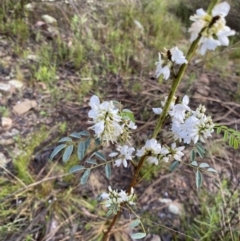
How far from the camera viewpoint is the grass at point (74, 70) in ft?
4.57

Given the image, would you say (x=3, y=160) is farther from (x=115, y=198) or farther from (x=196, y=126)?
(x=196, y=126)

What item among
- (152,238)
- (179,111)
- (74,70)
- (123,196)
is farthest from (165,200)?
(74,70)

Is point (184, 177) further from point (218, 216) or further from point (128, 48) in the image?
point (128, 48)

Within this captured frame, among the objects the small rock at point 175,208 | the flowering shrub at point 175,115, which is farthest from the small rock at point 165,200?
the flowering shrub at point 175,115

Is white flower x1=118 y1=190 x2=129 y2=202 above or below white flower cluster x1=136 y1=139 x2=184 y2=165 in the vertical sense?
below

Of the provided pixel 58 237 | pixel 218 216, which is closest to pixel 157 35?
pixel 218 216

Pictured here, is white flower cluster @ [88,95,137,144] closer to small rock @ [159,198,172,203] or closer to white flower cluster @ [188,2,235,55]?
white flower cluster @ [188,2,235,55]

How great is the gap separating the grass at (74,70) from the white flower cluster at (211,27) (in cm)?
87

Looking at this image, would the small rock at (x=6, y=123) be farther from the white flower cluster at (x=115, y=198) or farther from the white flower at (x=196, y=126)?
the white flower at (x=196, y=126)

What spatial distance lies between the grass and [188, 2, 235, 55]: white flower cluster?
2.86 ft

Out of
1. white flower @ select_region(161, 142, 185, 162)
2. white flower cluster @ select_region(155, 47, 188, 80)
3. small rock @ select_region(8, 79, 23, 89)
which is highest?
white flower cluster @ select_region(155, 47, 188, 80)

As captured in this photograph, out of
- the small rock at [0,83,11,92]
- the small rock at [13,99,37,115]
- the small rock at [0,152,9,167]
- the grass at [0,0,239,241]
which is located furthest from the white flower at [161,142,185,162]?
the small rock at [0,83,11,92]

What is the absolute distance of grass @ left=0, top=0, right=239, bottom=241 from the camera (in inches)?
54.8

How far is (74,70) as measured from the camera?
212 cm
